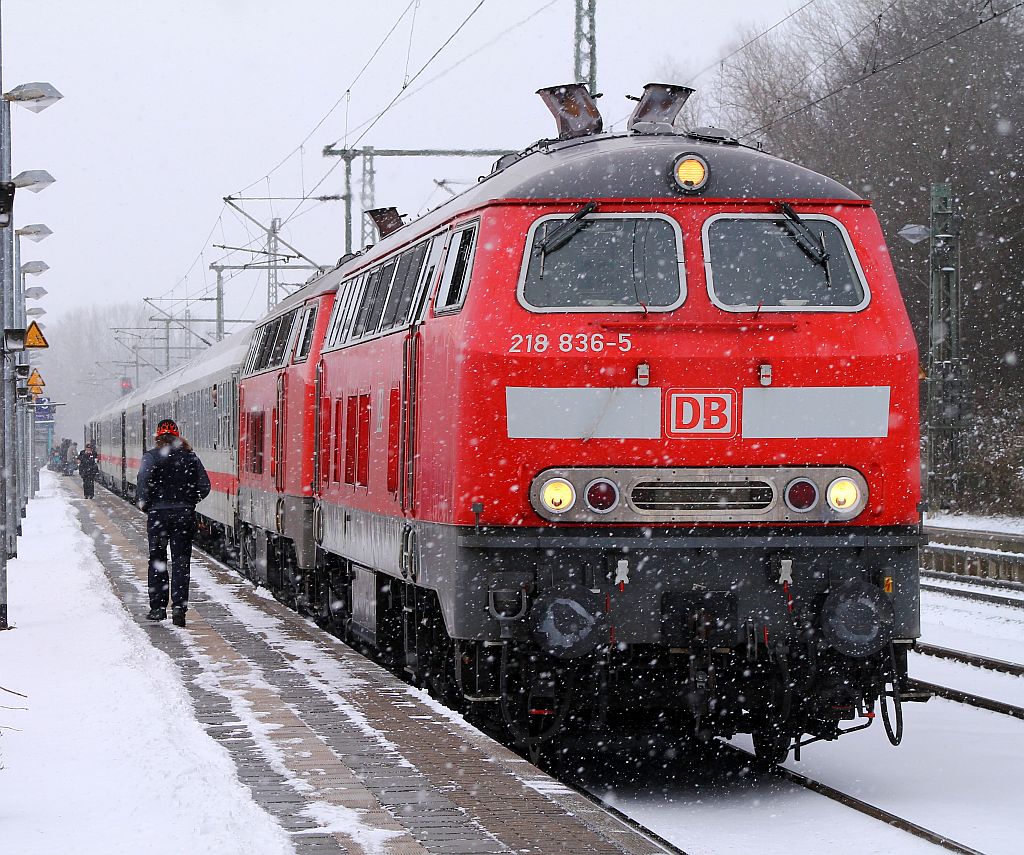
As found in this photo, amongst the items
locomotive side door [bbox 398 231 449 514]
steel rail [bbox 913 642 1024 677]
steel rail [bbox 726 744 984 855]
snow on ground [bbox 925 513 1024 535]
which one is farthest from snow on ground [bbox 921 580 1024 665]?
snow on ground [bbox 925 513 1024 535]

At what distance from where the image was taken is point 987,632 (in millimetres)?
16500

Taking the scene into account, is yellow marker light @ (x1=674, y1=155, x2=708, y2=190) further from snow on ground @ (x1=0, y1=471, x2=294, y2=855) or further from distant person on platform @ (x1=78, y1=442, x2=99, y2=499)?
distant person on platform @ (x1=78, y1=442, x2=99, y2=499)

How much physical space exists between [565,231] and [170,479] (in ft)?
24.2

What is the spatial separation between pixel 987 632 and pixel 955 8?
2744cm

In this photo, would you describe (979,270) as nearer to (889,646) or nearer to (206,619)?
(206,619)

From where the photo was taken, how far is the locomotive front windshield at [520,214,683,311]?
827 centimetres

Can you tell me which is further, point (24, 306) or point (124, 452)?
point (124, 452)

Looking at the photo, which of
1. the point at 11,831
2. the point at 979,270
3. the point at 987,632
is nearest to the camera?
the point at 11,831

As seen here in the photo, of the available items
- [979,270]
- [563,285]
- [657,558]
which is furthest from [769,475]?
[979,270]

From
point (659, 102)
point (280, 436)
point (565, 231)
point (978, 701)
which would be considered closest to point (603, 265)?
point (565, 231)

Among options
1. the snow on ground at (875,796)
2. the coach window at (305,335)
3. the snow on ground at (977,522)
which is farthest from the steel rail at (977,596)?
the snow on ground at (977,522)

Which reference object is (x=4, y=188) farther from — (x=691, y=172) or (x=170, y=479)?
(x=691, y=172)

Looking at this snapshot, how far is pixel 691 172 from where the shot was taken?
8.48 m

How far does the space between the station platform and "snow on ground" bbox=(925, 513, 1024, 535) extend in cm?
2059
